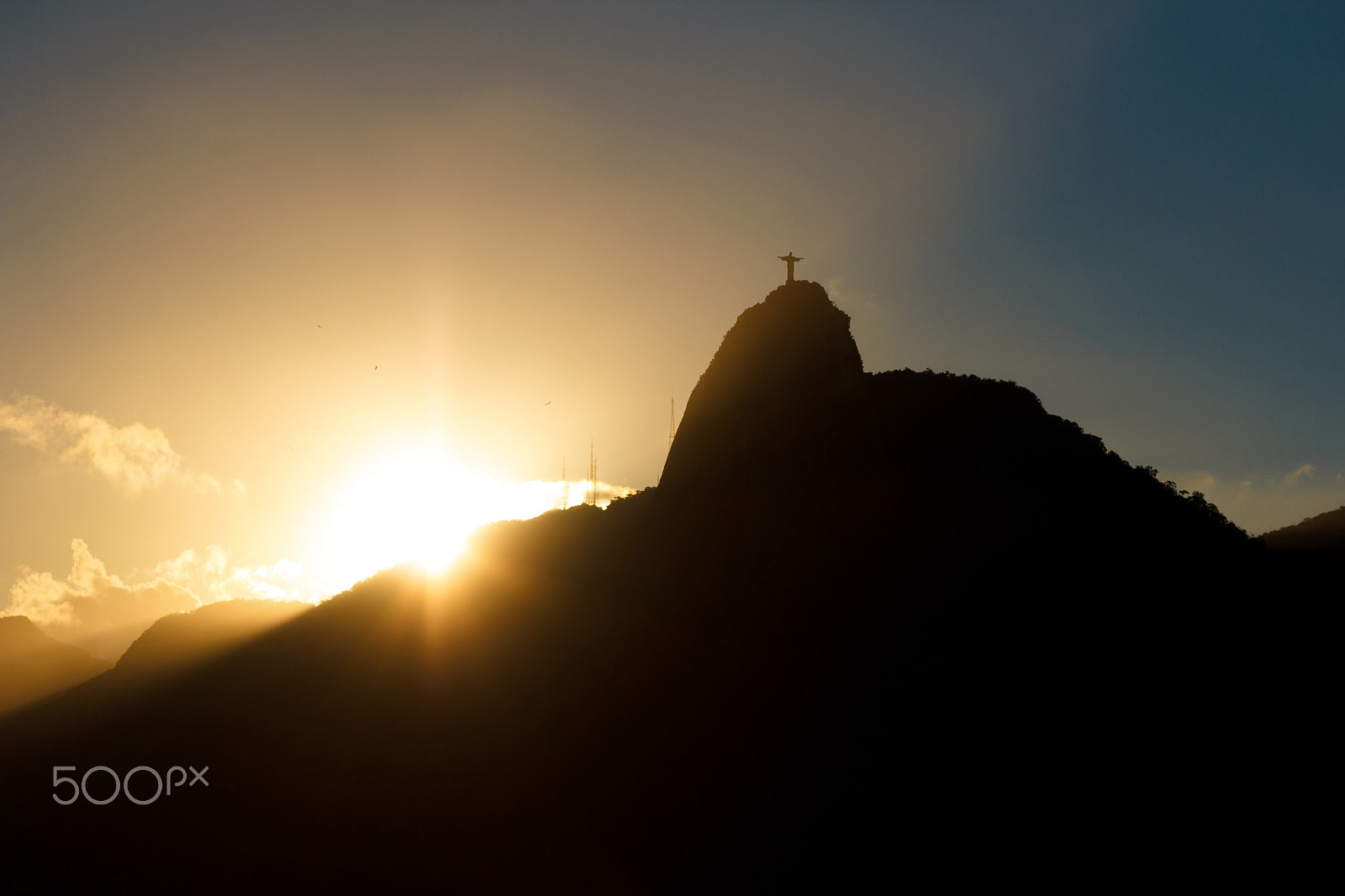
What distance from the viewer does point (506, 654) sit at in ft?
189

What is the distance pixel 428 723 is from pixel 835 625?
110 ft

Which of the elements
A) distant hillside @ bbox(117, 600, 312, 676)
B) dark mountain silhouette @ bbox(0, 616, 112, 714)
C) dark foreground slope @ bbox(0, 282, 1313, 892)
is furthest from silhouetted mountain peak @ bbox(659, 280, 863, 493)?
dark mountain silhouette @ bbox(0, 616, 112, 714)

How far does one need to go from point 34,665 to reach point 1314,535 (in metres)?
194

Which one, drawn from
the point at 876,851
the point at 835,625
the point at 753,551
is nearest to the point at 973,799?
the point at 876,851

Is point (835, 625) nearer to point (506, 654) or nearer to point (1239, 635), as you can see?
point (1239, 635)

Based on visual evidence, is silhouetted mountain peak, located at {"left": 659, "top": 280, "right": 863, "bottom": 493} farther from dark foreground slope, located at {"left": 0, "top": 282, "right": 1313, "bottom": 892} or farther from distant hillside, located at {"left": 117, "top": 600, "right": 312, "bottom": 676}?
distant hillside, located at {"left": 117, "top": 600, "right": 312, "bottom": 676}

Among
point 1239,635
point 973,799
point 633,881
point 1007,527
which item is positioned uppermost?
point 1007,527

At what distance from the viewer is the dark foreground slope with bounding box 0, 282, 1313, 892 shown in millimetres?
30875

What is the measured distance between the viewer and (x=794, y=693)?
1540 inches

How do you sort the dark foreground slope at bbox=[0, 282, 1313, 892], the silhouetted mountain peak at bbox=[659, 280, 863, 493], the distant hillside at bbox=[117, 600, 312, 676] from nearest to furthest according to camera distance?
1. the dark foreground slope at bbox=[0, 282, 1313, 892]
2. the silhouetted mountain peak at bbox=[659, 280, 863, 493]
3. the distant hillside at bbox=[117, 600, 312, 676]

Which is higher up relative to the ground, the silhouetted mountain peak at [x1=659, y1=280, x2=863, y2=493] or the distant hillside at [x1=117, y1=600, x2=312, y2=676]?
the silhouetted mountain peak at [x1=659, y1=280, x2=863, y2=493]

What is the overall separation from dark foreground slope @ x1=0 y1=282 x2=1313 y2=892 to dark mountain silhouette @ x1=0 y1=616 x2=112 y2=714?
7629cm

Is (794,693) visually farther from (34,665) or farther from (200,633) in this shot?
(34,665)

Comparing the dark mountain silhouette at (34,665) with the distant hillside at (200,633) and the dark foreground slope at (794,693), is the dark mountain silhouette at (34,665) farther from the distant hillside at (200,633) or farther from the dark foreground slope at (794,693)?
the dark foreground slope at (794,693)
